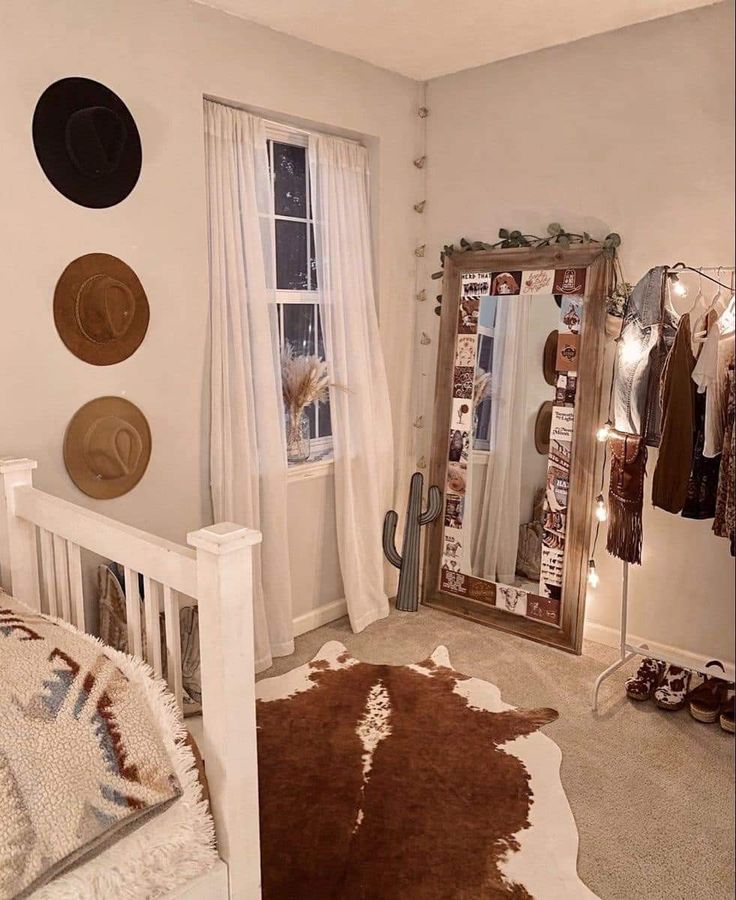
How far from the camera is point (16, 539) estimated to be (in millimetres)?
2148

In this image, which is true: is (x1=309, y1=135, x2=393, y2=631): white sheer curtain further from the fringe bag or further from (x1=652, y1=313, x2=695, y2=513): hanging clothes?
(x1=652, y1=313, x2=695, y2=513): hanging clothes

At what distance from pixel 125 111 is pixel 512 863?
2411mm

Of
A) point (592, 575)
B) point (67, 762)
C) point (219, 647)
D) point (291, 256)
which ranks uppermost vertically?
point (291, 256)

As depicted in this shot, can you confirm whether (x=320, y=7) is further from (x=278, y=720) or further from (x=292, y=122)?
(x=278, y=720)

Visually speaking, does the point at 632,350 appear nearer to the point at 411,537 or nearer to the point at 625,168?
the point at 625,168

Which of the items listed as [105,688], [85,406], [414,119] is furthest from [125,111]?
[105,688]

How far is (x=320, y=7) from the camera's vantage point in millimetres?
2625

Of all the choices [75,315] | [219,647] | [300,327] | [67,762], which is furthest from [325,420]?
[67,762]

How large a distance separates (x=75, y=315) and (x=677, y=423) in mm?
1861

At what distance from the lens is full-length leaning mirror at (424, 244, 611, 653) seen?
309cm

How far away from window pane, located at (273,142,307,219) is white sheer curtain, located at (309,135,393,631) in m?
0.05

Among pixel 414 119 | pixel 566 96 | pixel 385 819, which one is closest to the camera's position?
pixel 385 819

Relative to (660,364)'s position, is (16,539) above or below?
below

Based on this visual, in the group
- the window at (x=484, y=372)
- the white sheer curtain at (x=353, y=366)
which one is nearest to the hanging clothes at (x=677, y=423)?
the window at (x=484, y=372)
